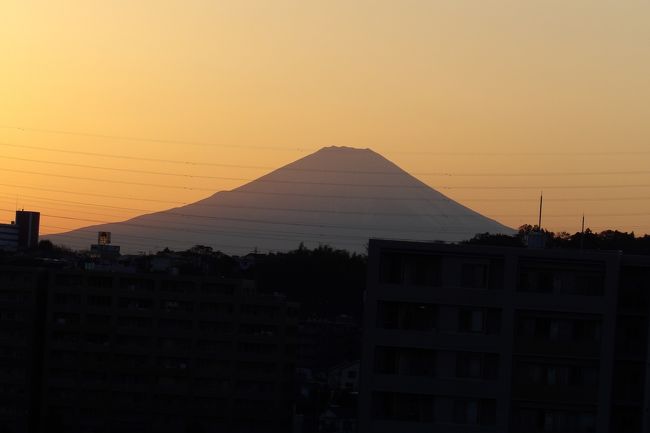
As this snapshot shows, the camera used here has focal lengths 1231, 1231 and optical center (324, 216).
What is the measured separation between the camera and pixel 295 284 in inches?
3142

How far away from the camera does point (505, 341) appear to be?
21.4 meters

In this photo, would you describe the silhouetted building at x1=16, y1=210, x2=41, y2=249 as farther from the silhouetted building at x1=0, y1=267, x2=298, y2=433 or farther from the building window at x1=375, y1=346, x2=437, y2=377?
the building window at x1=375, y1=346, x2=437, y2=377

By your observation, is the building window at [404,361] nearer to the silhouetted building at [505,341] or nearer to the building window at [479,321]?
the silhouetted building at [505,341]

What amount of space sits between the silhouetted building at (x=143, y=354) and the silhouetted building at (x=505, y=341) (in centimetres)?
2323

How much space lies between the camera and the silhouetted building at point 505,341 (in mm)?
21188

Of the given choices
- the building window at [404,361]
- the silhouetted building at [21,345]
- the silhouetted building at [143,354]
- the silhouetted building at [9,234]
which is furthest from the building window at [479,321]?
the silhouetted building at [9,234]

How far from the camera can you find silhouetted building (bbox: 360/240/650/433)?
2119cm

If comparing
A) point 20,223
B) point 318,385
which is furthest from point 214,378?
point 20,223

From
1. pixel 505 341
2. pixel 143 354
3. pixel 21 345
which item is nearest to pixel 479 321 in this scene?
pixel 505 341

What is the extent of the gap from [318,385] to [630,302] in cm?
3228

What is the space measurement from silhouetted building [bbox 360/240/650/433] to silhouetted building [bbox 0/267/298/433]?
23.2m

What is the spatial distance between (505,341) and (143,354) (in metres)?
27.3

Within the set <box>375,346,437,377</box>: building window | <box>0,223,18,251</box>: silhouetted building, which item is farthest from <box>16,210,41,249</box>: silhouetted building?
<box>375,346,437,377</box>: building window

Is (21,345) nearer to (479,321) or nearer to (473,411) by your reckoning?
(479,321)
